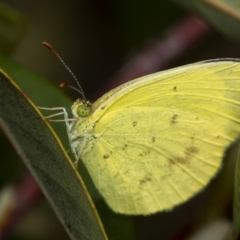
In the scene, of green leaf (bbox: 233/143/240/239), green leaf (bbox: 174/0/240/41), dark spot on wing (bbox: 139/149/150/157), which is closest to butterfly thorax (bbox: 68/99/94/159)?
dark spot on wing (bbox: 139/149/150/157)

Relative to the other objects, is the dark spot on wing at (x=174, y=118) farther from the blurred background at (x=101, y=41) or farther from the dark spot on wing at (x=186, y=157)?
the blurred background at (x=101, y=41)

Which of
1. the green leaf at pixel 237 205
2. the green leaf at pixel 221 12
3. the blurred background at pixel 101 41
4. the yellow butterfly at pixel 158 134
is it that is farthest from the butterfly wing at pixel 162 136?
the blurred background at pixel 101 41

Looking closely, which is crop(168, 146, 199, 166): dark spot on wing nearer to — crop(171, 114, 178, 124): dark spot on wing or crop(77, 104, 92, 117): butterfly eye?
crop(171, 114, 178, 124): dark spot on wing

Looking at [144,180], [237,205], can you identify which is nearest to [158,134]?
[144,180]

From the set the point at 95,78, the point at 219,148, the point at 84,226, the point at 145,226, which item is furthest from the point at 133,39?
the point at 84,226

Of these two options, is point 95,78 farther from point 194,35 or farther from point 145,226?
point 194,35

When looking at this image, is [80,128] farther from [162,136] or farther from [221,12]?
[221,12]

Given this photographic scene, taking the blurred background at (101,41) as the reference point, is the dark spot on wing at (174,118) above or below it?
below
